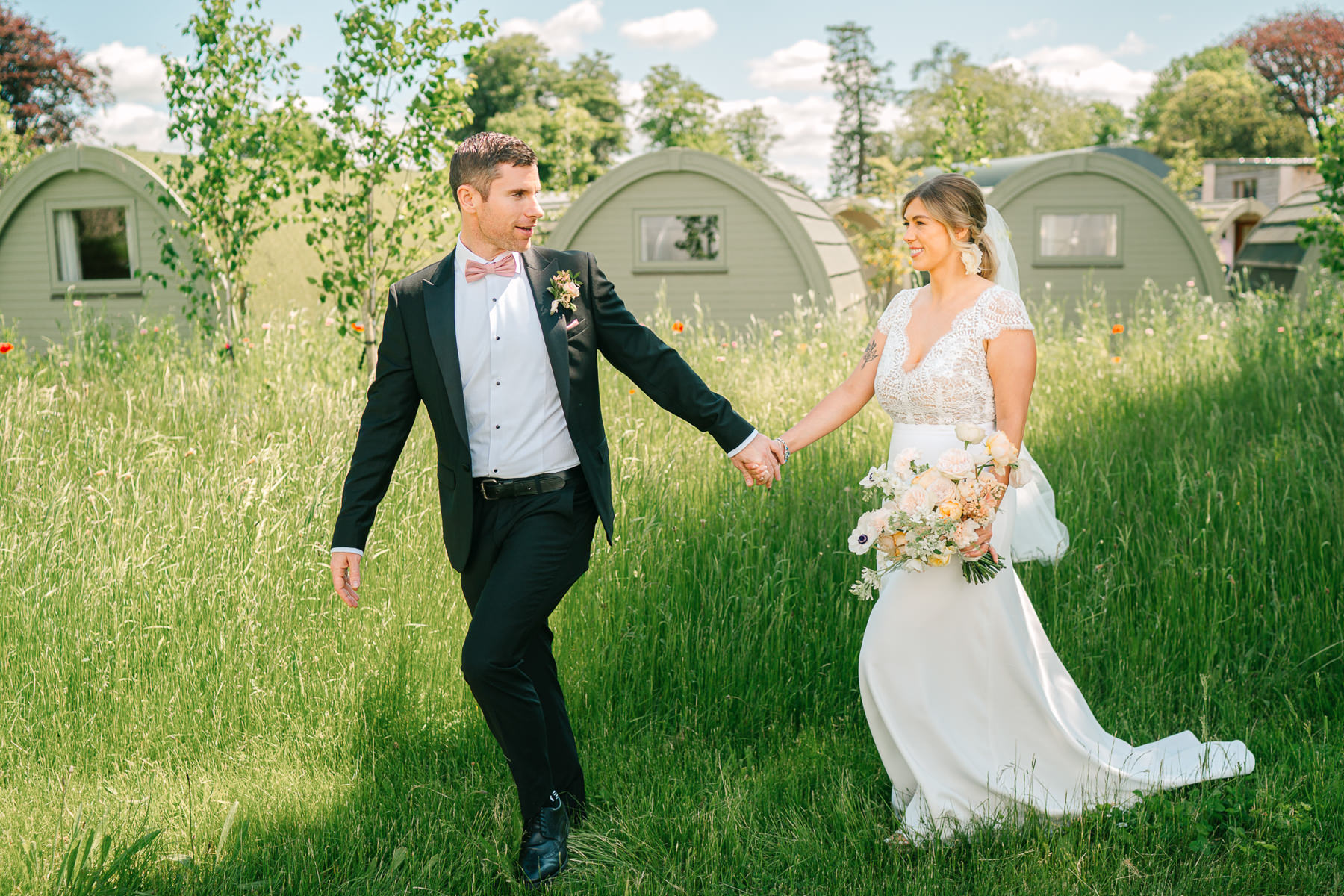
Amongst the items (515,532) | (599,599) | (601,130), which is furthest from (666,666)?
(601,130)

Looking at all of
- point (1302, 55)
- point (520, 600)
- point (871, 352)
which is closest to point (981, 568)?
point (871, 352)

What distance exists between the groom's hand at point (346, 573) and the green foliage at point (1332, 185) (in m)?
8.76

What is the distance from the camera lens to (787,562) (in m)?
4.52

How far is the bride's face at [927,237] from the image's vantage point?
327 cm

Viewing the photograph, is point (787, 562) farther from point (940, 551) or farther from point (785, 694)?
point (940, 551)

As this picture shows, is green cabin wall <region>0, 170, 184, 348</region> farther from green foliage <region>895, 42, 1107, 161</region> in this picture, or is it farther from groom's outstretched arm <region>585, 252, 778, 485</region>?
green foliage <region>895, 42, 1107, 161</region>

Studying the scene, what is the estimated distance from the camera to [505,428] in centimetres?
316

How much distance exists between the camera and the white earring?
3285mm

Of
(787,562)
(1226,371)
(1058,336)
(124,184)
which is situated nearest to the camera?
(787,562)

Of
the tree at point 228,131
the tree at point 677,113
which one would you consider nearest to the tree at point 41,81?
the tree at point 677,113

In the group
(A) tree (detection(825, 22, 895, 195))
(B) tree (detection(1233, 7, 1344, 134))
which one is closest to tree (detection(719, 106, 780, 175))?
(A) tree (detection(825, 22, 895, 195))

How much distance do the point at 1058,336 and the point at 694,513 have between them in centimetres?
573

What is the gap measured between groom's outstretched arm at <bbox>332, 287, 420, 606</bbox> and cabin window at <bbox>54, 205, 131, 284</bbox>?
13644 mm

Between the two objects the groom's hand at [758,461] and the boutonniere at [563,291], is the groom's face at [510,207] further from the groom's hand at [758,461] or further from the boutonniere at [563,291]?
the groom's hand at [758,461]
